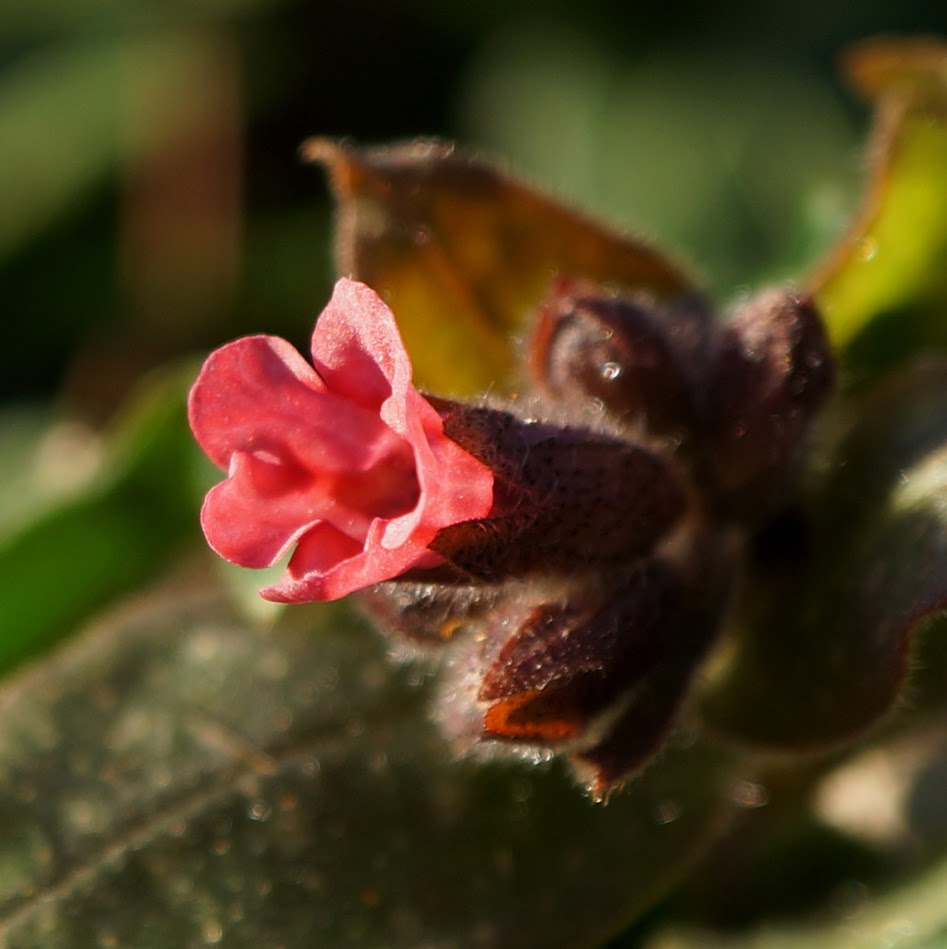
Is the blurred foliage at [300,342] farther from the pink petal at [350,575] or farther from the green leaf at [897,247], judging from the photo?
the pink petal at [350,575]

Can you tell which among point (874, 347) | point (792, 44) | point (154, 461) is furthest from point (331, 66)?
point (874, 347)

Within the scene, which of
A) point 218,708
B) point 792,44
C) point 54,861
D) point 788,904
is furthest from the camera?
point 792,44

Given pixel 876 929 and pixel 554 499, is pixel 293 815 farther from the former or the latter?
pixel 876 929

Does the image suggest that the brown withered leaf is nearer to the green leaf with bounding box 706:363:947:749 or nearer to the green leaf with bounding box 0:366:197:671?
the green leaf with bounding box 706:363:947:749

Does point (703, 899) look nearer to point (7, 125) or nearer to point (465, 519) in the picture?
point (465, 519)

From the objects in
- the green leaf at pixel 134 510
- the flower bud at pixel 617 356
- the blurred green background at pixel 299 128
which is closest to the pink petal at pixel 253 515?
the flower bud at pixel 617 356

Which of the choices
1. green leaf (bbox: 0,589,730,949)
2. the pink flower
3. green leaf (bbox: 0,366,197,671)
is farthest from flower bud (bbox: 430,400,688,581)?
green leaf (bbox: 0,366,197,671)
